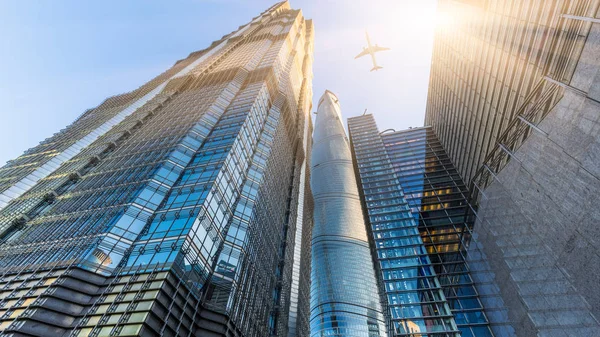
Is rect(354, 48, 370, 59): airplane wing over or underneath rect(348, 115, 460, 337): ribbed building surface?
over

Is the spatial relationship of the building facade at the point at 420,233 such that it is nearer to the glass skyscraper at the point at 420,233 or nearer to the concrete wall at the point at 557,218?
the glass skyscraper at the point at 420,233

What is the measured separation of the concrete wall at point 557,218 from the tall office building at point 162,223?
69.8ft

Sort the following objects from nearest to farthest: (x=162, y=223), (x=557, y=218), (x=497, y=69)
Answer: (x=557, y=218), (x=162, y=223), (x=497, y=69)

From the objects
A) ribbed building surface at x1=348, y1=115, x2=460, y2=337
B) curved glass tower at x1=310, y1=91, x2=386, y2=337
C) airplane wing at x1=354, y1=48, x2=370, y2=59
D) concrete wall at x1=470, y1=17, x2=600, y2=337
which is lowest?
concrete wall at x1=470, y1=17, x2=600, y2=337

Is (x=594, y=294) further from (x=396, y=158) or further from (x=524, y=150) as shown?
(x=396, y=158)

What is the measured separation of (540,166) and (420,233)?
37.1 metres

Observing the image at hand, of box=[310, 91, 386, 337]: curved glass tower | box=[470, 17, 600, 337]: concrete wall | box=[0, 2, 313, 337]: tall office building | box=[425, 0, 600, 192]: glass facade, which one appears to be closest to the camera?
box=[470, 17, 600, 337]: concrete wall

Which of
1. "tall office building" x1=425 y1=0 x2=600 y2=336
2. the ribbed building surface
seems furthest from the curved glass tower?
"tall office building" x1=425 y1=0 x2=600 y2=336

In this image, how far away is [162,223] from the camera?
27.4m

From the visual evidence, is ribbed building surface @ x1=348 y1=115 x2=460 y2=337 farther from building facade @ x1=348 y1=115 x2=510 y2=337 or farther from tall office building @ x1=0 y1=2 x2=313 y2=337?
tall office building @ x1=0 y1=2 x2=313 y2=337

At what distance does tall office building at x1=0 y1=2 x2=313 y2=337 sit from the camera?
20469 millimetres

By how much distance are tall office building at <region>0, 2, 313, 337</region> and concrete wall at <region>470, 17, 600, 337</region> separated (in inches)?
838

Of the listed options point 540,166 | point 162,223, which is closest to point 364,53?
point 540,166

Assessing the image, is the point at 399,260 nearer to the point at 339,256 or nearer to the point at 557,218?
the point at 557,218
